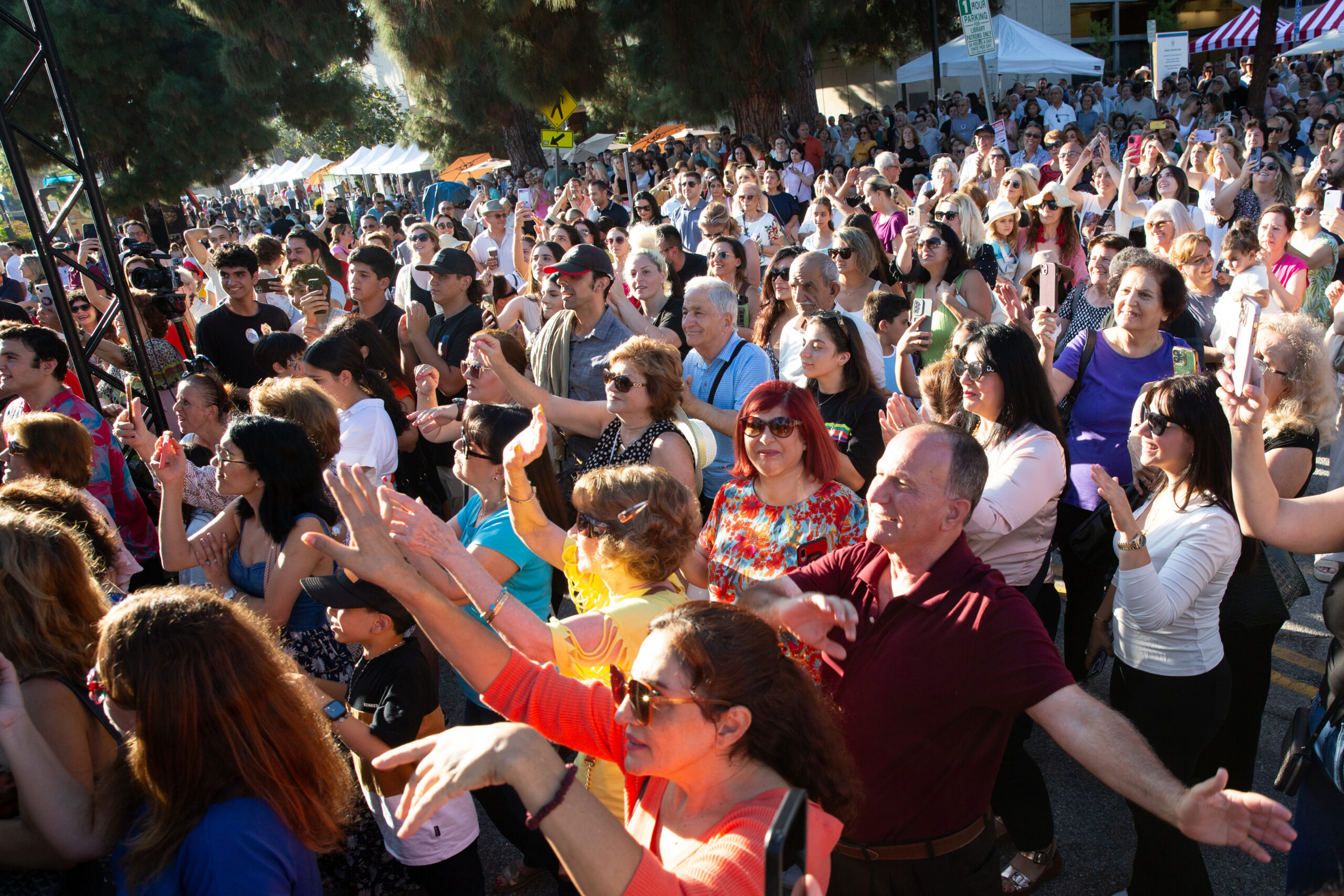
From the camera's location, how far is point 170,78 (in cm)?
2138

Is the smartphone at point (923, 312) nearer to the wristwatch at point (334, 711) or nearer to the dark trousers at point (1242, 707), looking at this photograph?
the dark trousers at point (1242, 707)

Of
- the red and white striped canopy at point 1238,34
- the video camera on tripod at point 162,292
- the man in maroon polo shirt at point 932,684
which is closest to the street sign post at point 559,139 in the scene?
the video camera on tripod at point 162,292

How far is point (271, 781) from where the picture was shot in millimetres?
1830

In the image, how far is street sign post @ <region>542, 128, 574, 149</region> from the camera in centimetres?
1591

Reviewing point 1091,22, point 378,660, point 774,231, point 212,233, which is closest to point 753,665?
point 378,660

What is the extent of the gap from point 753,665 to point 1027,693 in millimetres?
622

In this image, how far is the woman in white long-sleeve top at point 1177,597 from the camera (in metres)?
2.45

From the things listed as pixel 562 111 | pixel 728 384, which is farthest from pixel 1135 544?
pixel 562 111

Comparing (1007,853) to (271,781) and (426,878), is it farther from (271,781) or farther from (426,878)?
(271,781)

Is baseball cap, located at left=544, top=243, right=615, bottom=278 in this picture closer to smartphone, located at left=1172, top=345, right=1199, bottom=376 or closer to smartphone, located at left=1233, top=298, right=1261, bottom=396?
smartphone, located at left=1172, top=345, right=1199, bottom=376

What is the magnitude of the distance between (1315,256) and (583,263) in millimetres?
5028

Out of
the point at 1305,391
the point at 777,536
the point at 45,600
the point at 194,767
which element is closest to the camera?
the point at 194,767

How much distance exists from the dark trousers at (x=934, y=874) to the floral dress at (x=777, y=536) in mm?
850

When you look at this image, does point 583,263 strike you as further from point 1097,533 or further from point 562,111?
point 562,111
